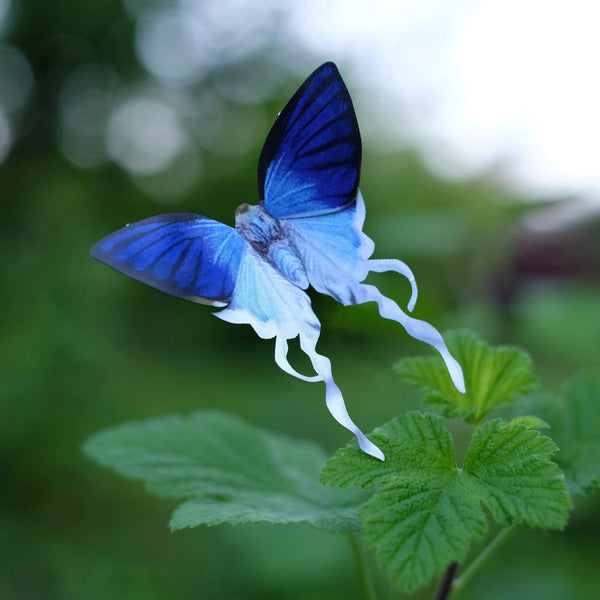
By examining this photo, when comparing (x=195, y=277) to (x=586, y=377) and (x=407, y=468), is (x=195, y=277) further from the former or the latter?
(x=586, y=377)

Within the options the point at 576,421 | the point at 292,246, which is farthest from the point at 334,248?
the point at 576,421

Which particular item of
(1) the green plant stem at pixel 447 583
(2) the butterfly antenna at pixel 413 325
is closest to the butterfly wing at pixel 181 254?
(2) the butterfly antenna at pixel 413 325

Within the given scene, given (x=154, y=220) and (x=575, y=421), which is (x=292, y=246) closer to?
(x=154, y=220)

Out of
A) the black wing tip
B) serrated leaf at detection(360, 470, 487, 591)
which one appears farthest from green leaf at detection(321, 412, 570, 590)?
the black wing tip

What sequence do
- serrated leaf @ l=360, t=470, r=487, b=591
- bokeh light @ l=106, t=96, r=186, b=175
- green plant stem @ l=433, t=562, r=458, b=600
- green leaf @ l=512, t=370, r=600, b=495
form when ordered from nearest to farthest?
serrated leaf @ l=360, t=470, r=487, b=591 < green plant stem @ l=433, t=562, r=458, b=600 < green leaf @ l=512, t=370, r=600, b=495 < bokeh light @ l=106, t=96, r=186, b=175

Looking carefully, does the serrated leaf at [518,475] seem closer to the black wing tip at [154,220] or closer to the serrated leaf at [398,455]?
the serrated leaf at [398,455]

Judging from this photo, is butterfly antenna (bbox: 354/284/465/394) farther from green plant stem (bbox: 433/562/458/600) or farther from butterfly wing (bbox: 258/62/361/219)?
green plant stem (bbox: 433/562/458/600)
